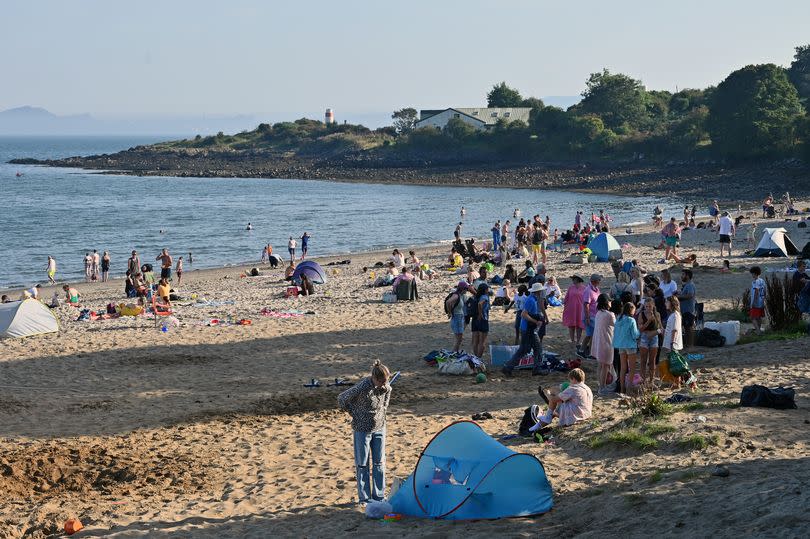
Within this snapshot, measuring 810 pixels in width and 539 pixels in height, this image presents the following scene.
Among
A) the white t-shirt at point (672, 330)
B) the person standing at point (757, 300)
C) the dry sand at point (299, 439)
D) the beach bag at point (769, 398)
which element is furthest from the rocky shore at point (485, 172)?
the beach bag at point (769, 398)

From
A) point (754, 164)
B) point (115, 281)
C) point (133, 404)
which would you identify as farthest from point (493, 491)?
point (754, 164)

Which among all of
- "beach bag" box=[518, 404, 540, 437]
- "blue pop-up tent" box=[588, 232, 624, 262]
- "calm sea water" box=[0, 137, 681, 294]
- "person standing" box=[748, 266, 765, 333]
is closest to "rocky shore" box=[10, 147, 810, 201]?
"calm sea water" box=[0, 137, 681, 294]

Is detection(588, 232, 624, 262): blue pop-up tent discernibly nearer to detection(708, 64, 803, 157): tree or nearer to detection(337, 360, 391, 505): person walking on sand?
detection(337, 360, 391, 505): person walking on sand

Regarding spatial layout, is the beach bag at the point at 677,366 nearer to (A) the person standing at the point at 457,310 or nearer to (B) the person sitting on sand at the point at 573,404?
(B) the person sitting on sand at the point at 573,404

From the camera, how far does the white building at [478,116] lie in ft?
349

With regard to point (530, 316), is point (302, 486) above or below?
below

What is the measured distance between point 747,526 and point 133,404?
9.03 m

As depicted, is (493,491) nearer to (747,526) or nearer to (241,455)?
(747,526)

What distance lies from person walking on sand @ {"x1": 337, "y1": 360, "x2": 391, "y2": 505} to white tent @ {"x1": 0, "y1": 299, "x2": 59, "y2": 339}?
12476 mm

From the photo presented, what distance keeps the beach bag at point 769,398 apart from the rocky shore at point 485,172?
4959 cm

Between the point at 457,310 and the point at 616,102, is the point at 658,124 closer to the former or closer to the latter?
the point at 616,102

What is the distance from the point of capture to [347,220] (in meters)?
53.8

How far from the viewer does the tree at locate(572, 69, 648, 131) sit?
95812 millimetres

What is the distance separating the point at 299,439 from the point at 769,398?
5.39 meters
